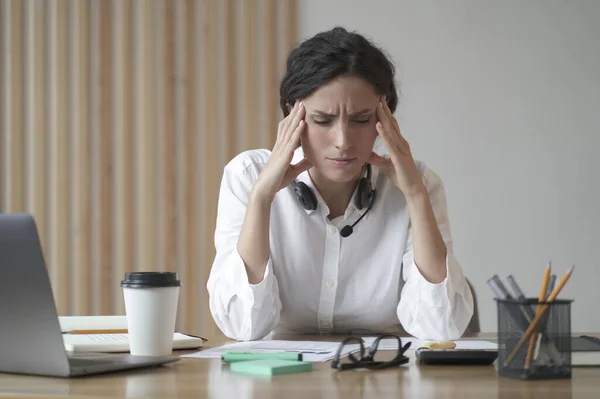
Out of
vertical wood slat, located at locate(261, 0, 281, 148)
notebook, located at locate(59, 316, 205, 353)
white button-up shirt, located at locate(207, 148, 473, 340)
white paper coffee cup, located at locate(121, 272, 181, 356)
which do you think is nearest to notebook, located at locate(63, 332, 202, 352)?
notebook, located at locate(59, 316, 205, 353)

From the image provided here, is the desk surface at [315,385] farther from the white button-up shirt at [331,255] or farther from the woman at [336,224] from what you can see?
the white button-up shirt at [331,255]

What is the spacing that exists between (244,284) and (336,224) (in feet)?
1.20

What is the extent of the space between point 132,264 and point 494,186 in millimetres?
Answer: 1686

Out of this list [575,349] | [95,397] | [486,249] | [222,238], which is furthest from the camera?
[486,249]

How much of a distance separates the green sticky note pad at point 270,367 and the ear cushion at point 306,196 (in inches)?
37.6

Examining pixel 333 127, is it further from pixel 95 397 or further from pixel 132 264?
pixel 132 264

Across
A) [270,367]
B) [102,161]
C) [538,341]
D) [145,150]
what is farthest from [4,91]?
[538,341]

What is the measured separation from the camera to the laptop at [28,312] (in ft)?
3.74

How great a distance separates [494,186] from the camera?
3.74 meters

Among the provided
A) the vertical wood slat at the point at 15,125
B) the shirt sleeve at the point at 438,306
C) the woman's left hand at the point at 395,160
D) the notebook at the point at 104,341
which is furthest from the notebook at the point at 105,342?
the vertical wood slat at the point at 15,125

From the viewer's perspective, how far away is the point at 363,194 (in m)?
2.21

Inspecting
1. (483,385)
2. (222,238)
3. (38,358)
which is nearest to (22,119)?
(222,238)

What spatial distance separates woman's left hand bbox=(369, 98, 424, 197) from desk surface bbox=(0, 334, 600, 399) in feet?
2.70

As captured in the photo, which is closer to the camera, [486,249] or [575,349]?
[575,349]
